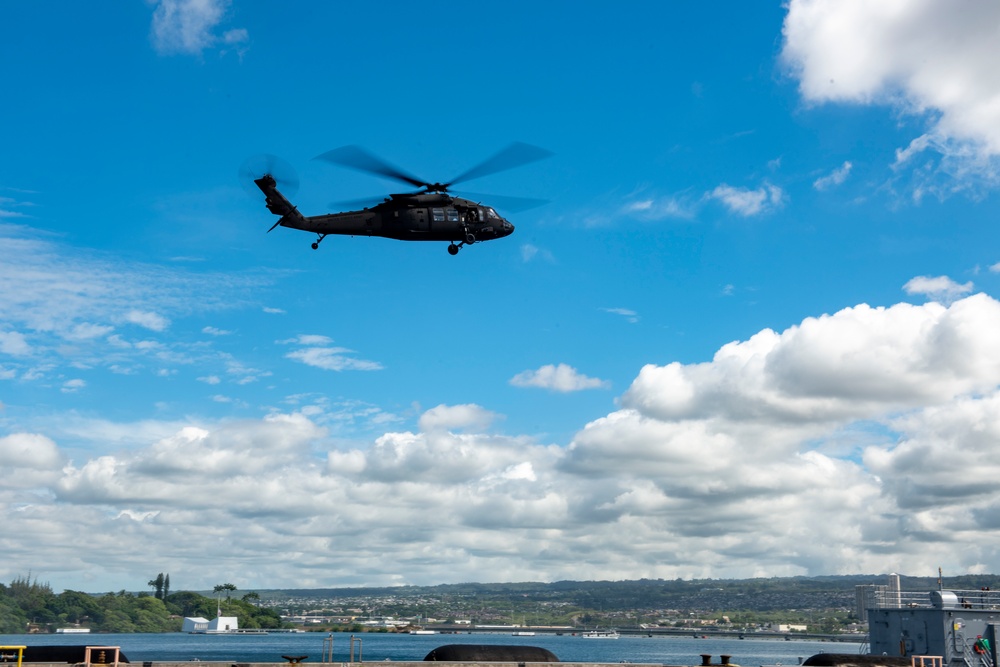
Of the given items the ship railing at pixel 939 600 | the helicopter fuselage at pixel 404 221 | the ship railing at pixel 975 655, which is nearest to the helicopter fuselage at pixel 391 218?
the helicopter fuselage at pixel 404 221

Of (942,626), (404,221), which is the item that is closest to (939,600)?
(942,626)

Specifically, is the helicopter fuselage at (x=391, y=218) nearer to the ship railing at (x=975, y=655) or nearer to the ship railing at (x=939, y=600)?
the ship railing at (x=939, y=600)

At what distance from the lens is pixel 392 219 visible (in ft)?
190

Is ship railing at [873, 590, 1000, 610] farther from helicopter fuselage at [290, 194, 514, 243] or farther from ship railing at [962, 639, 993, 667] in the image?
helicopter fuselage at [290, 194, 514, 243]

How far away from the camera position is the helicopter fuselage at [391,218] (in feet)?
187

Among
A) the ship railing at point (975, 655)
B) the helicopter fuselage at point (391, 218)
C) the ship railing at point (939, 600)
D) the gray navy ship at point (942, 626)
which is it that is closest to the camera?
the ship railing at point (975, 655)

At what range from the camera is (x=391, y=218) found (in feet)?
190

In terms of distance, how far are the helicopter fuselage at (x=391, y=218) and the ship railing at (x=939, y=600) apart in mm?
34036

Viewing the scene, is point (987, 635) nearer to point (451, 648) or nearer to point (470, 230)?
point (451, 648)

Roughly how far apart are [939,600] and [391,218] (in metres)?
38.4

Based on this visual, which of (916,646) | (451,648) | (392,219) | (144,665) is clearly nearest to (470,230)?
(392,219)

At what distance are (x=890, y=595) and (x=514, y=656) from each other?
85.2 feet

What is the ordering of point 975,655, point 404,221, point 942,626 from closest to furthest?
point 942,626
point 975,655
point 404,221

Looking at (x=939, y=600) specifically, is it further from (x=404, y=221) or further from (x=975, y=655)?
(x=404, y=221)
